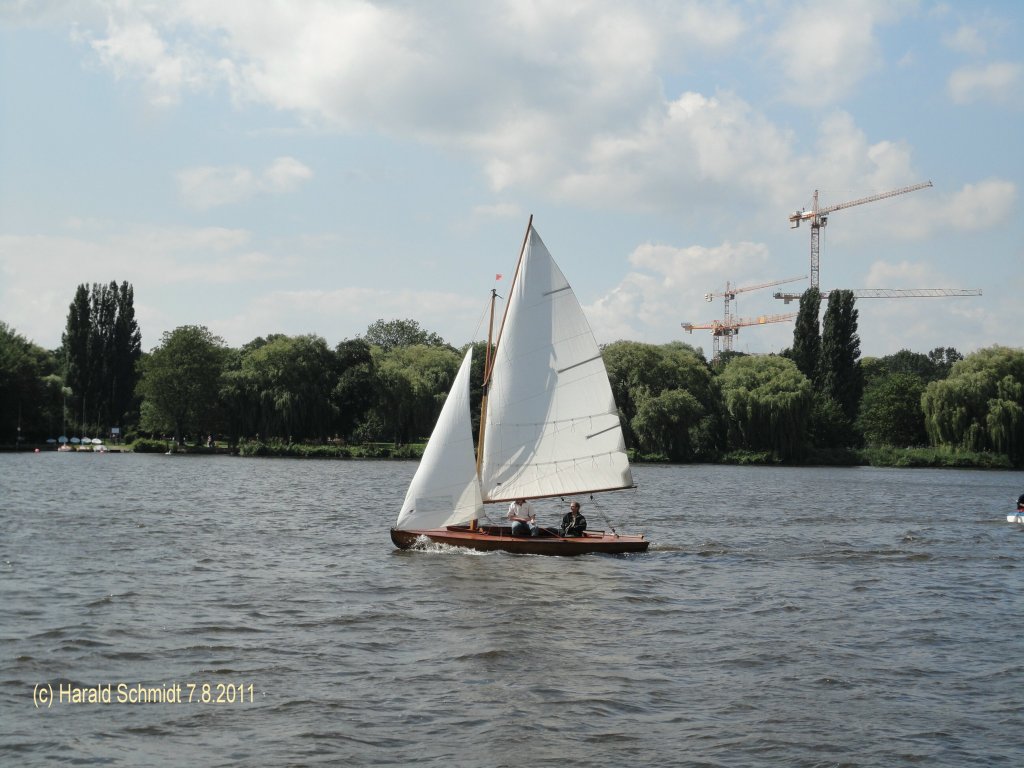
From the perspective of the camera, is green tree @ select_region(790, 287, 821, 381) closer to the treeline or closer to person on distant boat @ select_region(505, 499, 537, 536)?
the treeline

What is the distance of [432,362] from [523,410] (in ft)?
230

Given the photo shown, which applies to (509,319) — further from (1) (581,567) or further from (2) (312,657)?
(2) (312,657)

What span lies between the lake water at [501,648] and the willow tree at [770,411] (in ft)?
162

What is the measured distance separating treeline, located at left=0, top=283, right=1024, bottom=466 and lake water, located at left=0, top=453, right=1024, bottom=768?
159 feet

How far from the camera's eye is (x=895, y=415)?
95812mm

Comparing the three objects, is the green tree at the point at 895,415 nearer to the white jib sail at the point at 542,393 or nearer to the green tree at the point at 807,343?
the green tree at the point at 807,343

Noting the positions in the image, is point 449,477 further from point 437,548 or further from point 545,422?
point 545,422

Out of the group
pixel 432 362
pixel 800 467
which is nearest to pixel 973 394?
pixel 800 467

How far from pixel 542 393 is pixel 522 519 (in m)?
3.39

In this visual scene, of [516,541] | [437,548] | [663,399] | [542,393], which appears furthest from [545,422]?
[663,399]

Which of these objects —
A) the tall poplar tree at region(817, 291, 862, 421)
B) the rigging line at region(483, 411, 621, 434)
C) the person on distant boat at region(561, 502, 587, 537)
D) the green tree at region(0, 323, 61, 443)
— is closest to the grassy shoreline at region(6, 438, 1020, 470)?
the tall poplar tree at region(817, 291, 862, 421)

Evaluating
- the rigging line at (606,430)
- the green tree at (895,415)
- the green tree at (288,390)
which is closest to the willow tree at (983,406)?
the green tree at (895,415)

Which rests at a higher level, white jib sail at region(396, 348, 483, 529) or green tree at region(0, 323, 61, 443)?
green tree at region(0, 323, 61, 443)

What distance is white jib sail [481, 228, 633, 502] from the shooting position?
2720 cm
